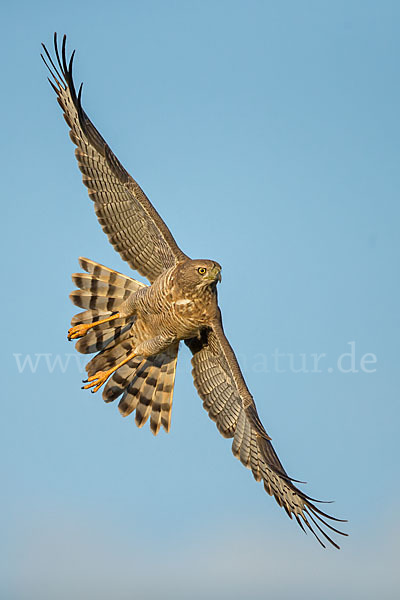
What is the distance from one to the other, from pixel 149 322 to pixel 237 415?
5.12ft

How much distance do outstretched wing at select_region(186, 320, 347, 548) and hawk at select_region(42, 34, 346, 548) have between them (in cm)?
1

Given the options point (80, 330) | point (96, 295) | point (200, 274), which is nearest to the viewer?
point (200, 274)

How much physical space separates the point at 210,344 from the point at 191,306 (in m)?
1.12

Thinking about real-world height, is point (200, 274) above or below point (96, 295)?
below

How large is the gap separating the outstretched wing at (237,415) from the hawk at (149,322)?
12 mm

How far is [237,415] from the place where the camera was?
11.5 metres

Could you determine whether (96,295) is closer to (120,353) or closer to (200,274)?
(120,353)

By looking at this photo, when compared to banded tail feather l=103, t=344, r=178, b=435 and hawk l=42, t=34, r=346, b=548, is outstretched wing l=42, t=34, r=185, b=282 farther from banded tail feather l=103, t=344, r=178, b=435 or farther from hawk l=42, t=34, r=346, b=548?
banded tail feather l=103, t=344, r=178, b=435

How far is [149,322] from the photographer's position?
37.8ft

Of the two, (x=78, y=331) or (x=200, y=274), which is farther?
(x=78, y=331)

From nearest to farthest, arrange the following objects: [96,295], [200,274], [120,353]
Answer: [200,274] → [96,295] → [120,353]

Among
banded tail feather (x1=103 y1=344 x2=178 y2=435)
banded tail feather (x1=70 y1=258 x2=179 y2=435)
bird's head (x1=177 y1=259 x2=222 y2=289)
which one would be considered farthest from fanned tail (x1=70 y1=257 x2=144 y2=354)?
bird's head (x1=177 y1=259 x2=222 y2=289)

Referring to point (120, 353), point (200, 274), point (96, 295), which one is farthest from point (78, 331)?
point (200, 274)

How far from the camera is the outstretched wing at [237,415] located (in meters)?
10.9
